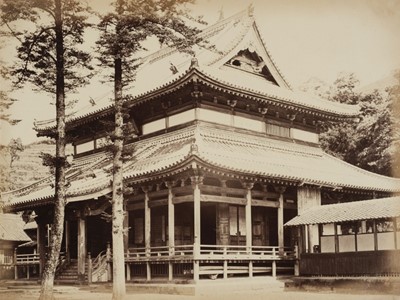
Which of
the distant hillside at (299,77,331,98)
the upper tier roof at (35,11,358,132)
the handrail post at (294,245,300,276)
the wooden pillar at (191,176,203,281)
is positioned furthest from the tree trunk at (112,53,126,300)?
the distant hillside at (299,77,331,98)

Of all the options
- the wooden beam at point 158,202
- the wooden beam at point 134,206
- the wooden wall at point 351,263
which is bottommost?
the wooden wall at point 351,263

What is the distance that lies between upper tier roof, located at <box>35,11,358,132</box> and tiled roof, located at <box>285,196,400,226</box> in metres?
5.42

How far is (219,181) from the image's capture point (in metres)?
21.3

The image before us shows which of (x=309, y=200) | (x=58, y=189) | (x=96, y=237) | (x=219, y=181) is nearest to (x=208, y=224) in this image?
(x=219, y=181)

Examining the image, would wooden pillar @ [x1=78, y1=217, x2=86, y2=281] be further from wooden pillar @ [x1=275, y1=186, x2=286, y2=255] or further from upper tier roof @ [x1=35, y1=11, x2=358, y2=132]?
wooden pillar @ [x1=275, y1=186, x2=286, y2=255]

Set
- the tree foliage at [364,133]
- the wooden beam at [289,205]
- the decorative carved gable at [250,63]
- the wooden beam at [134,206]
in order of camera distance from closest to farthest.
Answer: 1. the wooden beam at [134,206]
2. the wooden beam at [289,205]
3. the decorative carved gable at [250,63]
4. the tree foliage at [364,133]

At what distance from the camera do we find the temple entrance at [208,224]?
2275 centimetres

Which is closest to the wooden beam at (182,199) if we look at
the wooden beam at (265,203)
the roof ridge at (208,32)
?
the wooden beam at (265,203)

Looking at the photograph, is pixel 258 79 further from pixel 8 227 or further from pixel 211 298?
pixel 8 227

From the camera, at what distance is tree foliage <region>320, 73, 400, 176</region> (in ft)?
113

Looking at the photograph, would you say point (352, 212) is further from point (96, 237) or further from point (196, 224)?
point (96, 237)

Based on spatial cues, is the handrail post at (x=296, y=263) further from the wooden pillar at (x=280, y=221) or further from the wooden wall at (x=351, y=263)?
the wooden pillar at (x=280, y=221)

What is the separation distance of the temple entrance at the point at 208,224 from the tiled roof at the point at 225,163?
2397 millimetres

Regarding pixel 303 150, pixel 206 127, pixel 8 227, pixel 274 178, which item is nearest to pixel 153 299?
pixel 274 178
